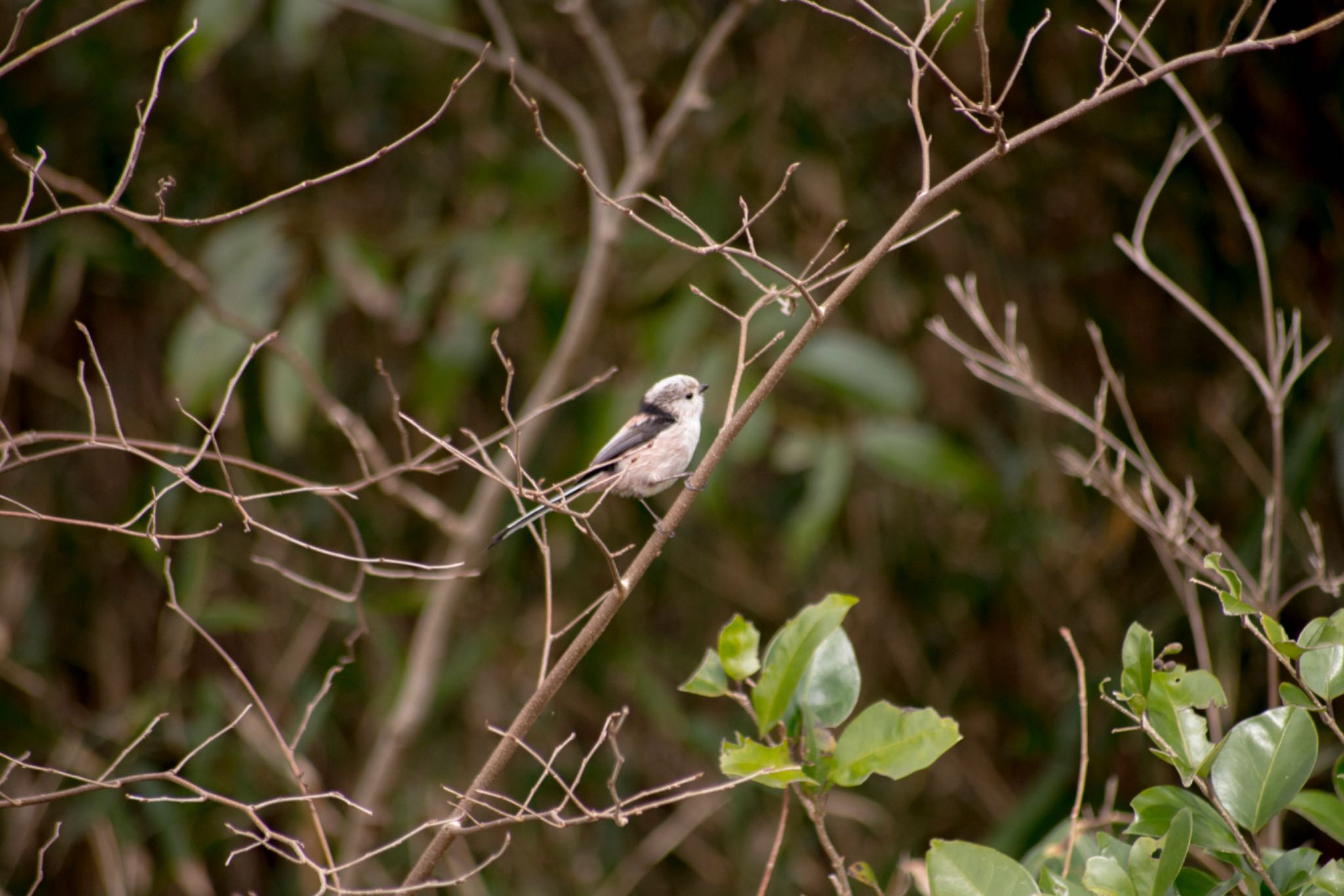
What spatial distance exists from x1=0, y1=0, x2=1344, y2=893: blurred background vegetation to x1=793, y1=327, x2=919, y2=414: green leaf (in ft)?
0.09

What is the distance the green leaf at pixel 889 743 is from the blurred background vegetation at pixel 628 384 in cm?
131

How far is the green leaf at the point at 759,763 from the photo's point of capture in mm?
1610

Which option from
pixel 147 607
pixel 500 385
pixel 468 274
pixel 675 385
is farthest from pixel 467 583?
pixel 147 607

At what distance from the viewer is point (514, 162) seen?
373 cm

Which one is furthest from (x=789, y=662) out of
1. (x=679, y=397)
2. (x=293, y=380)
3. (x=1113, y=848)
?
(x=293, y=380)

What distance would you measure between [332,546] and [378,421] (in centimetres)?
48

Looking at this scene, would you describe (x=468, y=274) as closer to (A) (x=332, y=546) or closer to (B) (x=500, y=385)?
(B) (x=500, y=385)

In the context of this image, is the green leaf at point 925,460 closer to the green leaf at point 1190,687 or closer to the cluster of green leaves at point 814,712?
the cluster of green leaves at point 814,712

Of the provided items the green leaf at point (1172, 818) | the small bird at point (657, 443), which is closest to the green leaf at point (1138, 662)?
the green leaf at point (1172, 818)

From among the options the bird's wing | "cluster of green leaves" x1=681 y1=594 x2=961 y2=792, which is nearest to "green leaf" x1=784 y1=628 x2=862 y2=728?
"cluster of green leaves" x1=681 y1=594 x2=961 y2=792

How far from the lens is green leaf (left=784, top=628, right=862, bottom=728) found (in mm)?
1774

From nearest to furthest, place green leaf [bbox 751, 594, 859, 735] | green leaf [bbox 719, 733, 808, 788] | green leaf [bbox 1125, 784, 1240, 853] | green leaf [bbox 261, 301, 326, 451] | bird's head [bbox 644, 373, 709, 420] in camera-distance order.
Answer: green leaf [bbox 1125, 784, 1240, 853] → green leaf [bbox 719, 733, 808, 788] → green leaf [bbox 751, 594, 859, 735] → bird's head [bbox 644, 373, 709, 420] → green leaf [bbox 261, 301, 326, 451]

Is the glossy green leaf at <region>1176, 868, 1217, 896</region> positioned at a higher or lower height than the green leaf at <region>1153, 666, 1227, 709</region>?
lower

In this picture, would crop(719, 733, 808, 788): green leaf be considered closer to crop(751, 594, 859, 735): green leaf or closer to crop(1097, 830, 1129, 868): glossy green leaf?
crop(751, 594, 859, 735): green leaf
